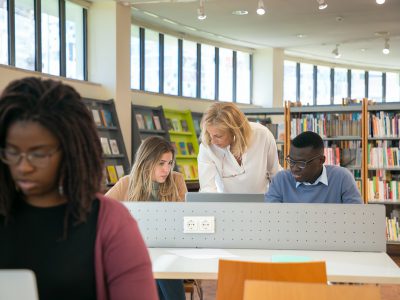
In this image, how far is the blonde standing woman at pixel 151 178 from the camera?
3.78 meters

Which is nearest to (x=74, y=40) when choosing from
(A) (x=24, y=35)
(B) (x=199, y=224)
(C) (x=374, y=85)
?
(A) (x=24, y=35)

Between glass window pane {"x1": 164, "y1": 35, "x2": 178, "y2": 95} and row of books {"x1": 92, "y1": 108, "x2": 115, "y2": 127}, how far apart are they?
7.90 ft

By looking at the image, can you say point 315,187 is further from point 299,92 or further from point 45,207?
point 299,92

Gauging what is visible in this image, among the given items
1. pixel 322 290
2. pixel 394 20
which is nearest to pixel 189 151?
pixel 394 20

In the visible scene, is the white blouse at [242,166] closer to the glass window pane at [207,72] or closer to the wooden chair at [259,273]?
the wooden chair at [259,273]

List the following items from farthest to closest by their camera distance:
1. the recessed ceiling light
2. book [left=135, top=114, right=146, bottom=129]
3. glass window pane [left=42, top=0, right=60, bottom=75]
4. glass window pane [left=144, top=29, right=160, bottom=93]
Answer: glass window pane [left=144, top=29, right=160, bottom=93] < book [left=135, top=114, right=146, bottom=129] < the recessed ceiling light < glass window pane [left=42, top=0, right=60, bottom=75]

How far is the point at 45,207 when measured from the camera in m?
1.26

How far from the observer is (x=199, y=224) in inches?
119

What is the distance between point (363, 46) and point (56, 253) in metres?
13.1

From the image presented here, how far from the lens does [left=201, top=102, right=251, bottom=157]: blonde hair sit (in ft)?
11.8

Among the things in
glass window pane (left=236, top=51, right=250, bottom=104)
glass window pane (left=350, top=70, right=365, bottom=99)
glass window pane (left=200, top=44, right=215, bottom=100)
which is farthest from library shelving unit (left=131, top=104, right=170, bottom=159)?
glass window pane (left=350, top=70, right=365, bottom=99)

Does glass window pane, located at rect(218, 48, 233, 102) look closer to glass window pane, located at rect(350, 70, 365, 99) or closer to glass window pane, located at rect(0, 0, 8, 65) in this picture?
glass window pane, located at rect(350, 70, 365, 99)

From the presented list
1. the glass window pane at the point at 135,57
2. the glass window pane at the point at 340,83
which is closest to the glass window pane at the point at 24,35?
the glass window pane at the point at 135,57

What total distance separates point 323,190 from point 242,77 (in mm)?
10800
